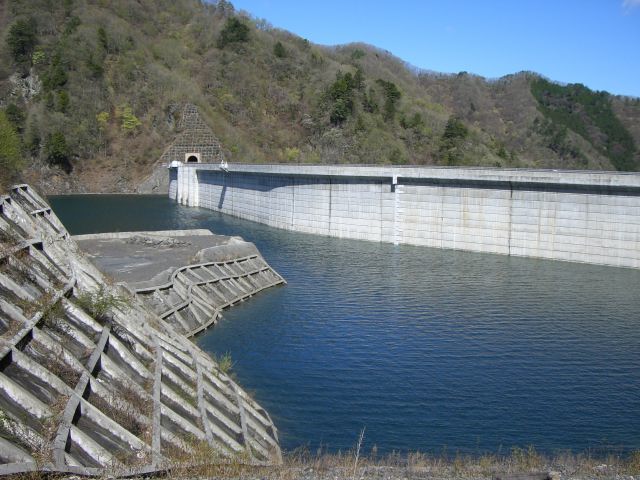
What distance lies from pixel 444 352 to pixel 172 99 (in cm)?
8169

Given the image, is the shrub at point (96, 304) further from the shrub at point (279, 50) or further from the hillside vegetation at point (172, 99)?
the shrub at point (279, 50)

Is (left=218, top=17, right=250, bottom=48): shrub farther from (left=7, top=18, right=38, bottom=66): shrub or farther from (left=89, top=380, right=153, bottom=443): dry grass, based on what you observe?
(left=89, top=380, right=153, bottom=443): dry grass

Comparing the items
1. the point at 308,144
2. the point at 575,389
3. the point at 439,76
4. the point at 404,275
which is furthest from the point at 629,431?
the point at 439,76

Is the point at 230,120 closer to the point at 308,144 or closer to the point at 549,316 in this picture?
the point at 308,144

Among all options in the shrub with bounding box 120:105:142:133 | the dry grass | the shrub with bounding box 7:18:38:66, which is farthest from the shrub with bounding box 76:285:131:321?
the shrub with bounding box 7:18:38:66

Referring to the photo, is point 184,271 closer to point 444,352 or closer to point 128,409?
point 444,352

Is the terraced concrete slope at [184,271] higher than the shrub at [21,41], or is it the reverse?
the shrub at [21,41]

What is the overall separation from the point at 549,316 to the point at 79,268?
857 inches

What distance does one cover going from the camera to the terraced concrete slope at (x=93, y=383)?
→ 1208 cm

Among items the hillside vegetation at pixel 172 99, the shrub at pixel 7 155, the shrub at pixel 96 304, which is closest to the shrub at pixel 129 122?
the hillside vegetation at pixel 172 99

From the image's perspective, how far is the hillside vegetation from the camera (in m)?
95.1

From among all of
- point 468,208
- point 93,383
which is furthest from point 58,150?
point 93,383

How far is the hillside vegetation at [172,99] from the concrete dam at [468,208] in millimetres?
35777

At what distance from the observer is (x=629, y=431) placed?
63.7 feet
